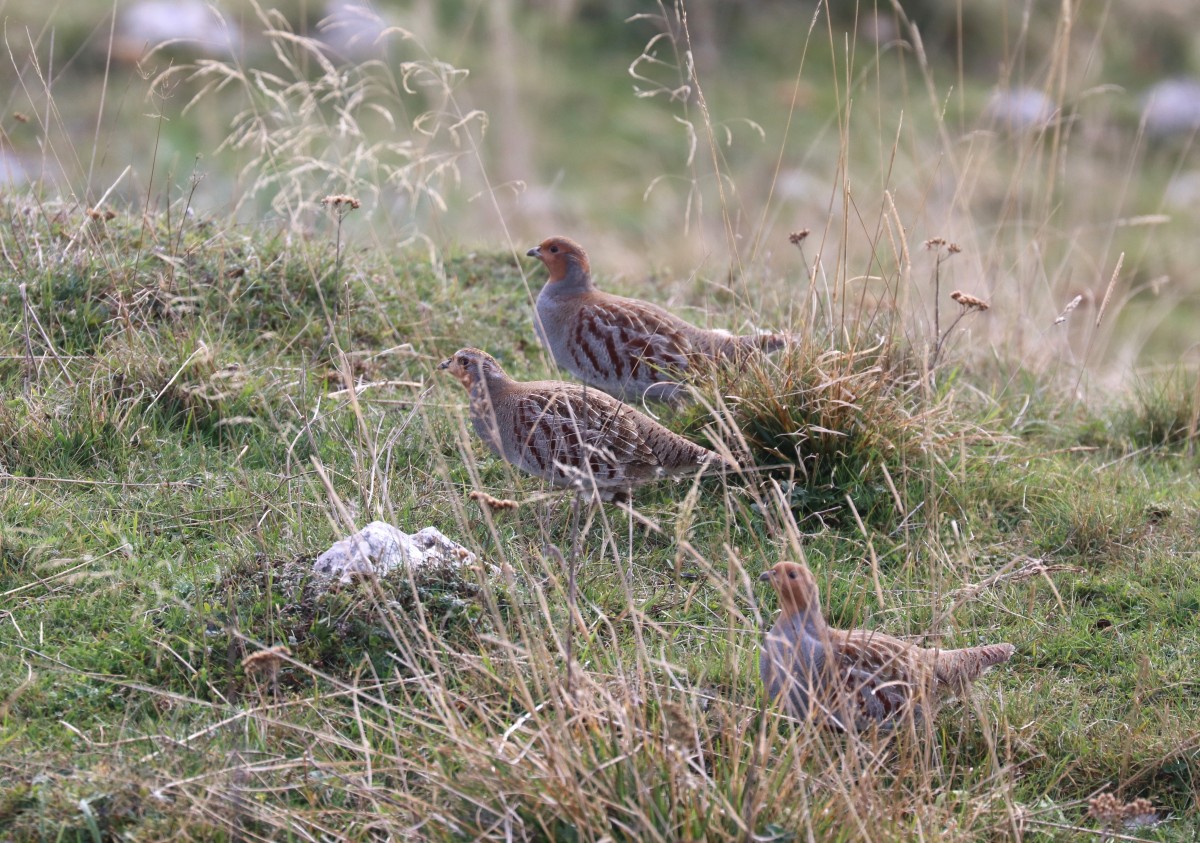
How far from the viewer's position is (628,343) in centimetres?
516

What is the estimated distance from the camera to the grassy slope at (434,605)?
2842 mm

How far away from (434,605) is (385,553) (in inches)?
8.3

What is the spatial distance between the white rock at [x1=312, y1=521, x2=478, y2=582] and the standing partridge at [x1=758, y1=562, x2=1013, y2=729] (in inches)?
35.8

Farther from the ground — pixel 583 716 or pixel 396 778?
pixel 583 716

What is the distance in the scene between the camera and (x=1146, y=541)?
4.55m

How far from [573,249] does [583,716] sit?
316 centimetres

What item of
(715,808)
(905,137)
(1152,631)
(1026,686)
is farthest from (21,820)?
(905,137)

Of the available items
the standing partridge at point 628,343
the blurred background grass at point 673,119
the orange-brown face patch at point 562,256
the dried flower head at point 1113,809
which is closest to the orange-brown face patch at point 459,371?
the standing partridge at point 628,343

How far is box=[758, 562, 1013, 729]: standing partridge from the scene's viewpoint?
3.31 meters

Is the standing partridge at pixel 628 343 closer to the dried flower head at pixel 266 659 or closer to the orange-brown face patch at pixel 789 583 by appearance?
the orange-brown face patch at pixel 789 583

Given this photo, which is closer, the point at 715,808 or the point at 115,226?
the point at 715,808

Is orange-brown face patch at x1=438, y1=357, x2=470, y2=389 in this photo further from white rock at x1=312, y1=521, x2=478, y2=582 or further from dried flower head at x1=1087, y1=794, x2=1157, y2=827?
dried flower head at x1=1087, y1=794, x2=1157, y2=827

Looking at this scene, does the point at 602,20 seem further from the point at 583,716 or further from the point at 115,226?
the point at 583,716

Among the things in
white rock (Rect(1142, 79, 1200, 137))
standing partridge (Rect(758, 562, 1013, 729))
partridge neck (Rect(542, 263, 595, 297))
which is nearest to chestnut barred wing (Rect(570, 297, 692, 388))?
partridge neck (Rect(542, 263, 595, 297))
